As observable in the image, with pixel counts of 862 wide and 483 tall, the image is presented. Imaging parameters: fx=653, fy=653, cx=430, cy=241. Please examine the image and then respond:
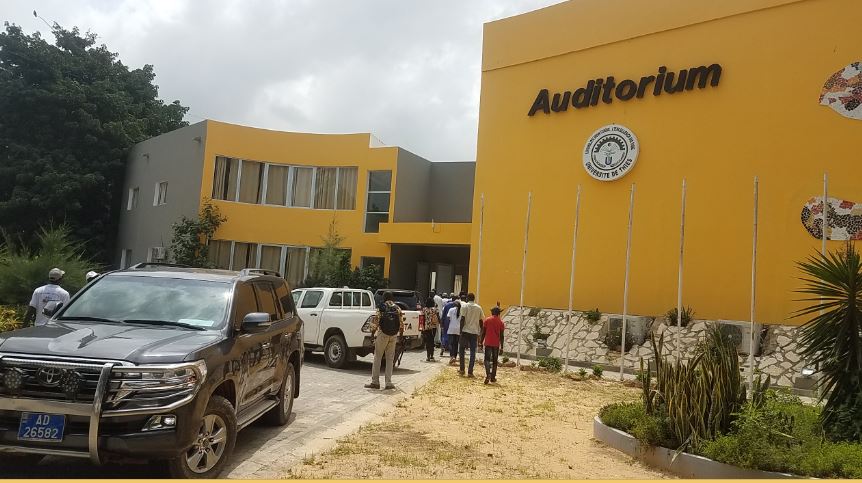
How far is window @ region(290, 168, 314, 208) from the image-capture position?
24.6m

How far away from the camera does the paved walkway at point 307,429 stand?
5379mm

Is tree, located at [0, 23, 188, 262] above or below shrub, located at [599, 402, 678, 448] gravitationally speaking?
above

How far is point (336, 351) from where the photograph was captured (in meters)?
13.6

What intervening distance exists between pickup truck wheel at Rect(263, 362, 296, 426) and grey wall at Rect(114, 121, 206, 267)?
17080 millimetres

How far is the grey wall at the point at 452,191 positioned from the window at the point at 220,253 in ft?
26.1

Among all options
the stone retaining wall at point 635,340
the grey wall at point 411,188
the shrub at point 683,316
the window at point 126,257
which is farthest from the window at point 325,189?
the shrub at point 683,316

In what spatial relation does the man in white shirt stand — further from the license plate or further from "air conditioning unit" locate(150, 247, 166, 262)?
"air conditioning unit" locate(150, 247, 166, 262)

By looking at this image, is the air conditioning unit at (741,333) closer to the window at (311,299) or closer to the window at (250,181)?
the window at (311,299)

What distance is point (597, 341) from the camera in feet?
52.6

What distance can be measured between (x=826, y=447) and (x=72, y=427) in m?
6.36

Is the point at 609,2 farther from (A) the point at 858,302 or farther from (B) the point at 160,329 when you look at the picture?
(B) the point at 160,329

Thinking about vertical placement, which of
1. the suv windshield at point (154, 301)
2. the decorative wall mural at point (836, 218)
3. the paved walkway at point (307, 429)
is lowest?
the paved walkway at point (307, 429)

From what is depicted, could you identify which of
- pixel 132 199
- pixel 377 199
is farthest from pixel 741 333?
pixel 132 199

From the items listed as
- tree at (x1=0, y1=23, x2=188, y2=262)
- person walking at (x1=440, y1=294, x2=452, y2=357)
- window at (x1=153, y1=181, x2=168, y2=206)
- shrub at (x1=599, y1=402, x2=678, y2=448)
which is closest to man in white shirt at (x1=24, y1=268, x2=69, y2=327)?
shrub at (x1=599, y1=402, x2=678, y2=448)
